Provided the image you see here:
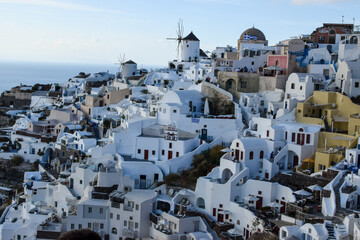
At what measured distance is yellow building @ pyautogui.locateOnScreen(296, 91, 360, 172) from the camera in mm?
22391

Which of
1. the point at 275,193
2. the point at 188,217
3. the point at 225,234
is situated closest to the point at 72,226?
the point at 188,217

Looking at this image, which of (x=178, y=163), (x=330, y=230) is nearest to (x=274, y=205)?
(x=330, y=230)

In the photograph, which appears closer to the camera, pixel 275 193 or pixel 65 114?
pixel 275 193

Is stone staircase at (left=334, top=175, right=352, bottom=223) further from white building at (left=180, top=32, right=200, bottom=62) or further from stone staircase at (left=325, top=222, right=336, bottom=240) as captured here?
white building at (left=180, top=32, right=200, bottom=62)

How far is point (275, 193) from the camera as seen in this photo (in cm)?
2144

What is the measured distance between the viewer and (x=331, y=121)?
25172 millimetres

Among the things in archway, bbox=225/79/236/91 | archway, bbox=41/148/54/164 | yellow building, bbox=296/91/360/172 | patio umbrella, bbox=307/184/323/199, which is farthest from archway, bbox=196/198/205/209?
archway, bbox=41/148/54/164

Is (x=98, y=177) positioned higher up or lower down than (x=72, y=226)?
higher up

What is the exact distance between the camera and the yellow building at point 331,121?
2239 centimetres

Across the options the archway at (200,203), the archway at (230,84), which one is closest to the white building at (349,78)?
the archway at (230,84)

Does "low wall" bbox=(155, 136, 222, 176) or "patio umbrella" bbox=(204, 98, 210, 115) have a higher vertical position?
"patio umbrella" bbox=(204, 98, 210, 115)

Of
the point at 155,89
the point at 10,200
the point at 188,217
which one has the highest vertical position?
the point at 155,89

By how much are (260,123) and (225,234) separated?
767cm

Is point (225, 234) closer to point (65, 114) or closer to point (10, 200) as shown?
point (10, 200)
